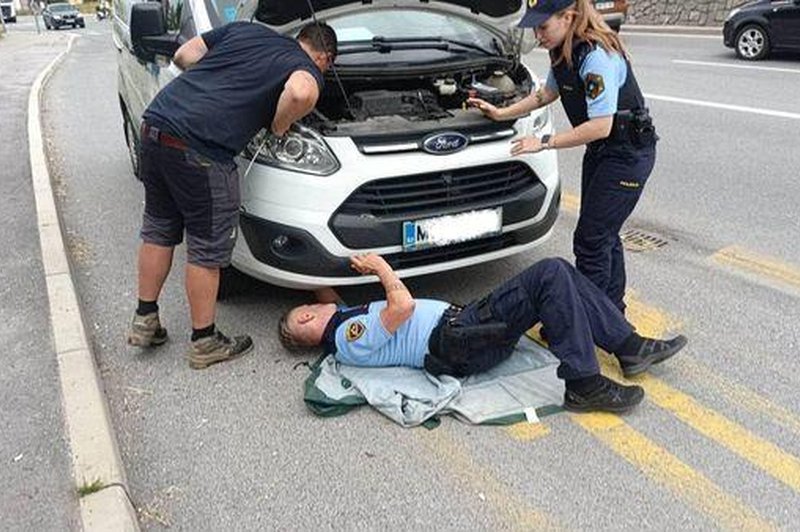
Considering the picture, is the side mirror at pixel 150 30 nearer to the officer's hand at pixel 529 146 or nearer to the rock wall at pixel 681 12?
the officer's hand at pixel 529 146

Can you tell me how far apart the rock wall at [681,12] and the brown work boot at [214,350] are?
17.6 meters

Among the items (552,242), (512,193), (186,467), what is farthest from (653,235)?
(186,467)

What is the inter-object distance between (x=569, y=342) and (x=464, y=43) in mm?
2282

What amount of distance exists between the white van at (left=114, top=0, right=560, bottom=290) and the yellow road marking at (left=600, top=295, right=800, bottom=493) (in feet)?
3.05

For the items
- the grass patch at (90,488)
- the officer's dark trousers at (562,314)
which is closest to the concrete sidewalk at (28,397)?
the grass patch at (90,488)

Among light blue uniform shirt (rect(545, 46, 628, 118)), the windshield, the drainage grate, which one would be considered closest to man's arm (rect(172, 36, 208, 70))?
the windshield

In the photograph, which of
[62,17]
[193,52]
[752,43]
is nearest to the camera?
[193,52]

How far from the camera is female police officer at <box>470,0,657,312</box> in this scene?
307 centimetres

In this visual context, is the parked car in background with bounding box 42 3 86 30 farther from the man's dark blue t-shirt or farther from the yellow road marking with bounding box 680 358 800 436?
the yellow road marking with bounding box 680 358 800 436

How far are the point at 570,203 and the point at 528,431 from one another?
3.20 metres

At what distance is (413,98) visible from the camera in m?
4.06

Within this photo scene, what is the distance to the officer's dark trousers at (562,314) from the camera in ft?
9.86

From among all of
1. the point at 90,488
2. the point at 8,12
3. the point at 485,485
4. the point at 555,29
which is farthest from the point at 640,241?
the point at 8,12

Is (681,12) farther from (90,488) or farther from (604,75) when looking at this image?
(90,488)
